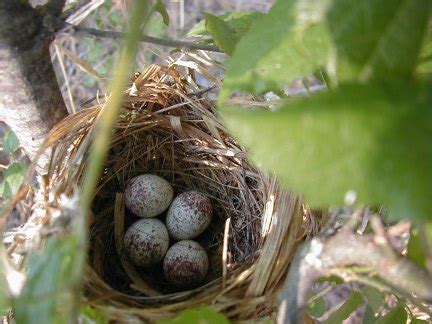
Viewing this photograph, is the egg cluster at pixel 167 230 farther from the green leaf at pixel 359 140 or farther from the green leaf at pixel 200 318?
the green leaf at pixel 359 140

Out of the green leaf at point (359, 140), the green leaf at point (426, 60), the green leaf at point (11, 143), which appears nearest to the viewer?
the green leaf at point (359, 140)

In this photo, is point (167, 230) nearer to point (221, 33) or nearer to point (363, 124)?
point (221, 33)

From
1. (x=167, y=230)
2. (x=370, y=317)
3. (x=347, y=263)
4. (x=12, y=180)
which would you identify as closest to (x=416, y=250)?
(x=347, y=263)

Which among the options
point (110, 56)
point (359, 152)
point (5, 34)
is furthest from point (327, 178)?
point (110, 56)

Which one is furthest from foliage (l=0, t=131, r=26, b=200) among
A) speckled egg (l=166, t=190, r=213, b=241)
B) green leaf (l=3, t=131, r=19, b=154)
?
speckled egg (l=166, t=190, r=213, b=241)

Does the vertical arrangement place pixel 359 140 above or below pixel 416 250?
above

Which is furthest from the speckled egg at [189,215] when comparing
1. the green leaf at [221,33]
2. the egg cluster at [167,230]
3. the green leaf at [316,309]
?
the green leaf at [221,33]

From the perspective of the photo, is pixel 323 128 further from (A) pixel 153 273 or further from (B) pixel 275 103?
(A) pixel 153 273
